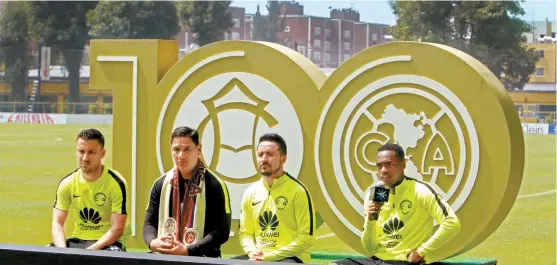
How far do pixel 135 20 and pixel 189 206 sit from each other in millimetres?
37096

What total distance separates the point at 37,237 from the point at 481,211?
8830 mm

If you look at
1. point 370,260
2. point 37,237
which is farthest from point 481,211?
point 37,237

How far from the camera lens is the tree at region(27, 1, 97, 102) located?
44531 mm

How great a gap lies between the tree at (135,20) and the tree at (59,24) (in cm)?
117

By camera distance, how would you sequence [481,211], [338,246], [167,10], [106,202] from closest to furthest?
[106,202] < [481,211] < [338,246] < [167,10]

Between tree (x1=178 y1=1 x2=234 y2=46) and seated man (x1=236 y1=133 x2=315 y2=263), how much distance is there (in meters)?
34.6

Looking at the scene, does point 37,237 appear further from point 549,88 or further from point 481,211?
point 549,88

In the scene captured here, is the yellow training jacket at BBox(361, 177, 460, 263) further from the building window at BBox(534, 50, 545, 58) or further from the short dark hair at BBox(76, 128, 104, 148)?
the building window at BBox(534, 50, 545, 58)

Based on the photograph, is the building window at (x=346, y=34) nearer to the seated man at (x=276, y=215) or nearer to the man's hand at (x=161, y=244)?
the seated man at (x=276, y=215)

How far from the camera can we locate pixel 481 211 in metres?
8.05

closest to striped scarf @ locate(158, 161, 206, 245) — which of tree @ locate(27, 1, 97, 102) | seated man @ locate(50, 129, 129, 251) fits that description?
seated man @ locate(50, 129, 129, 251)

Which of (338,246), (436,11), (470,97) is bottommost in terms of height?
(338,246)

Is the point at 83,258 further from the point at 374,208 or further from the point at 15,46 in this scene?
the point at 15,46

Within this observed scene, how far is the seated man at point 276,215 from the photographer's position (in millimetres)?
6633
